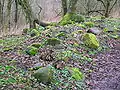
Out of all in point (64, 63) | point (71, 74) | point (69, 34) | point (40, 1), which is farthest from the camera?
point (40, 1)

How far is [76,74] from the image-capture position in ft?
22.8

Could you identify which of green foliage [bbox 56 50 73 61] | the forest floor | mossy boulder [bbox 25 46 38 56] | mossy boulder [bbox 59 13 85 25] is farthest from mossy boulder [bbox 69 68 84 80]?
Result: mossy boulder [bbox 59 13 85 25]

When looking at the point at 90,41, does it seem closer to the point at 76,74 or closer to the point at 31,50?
the point at 31,50

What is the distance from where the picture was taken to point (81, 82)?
6.73 m

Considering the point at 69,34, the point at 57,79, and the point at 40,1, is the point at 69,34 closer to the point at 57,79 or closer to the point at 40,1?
the point at 57,79

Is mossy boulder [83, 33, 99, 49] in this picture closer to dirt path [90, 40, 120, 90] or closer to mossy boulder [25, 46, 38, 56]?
dirt path [90, 40, 120, 90]

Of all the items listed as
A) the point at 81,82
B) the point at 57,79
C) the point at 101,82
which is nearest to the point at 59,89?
the point at 57,79

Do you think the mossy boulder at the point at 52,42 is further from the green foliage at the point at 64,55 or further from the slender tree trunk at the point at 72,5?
the slender tree trunk at the point at 72,5

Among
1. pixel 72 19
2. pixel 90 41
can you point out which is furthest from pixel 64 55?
pixel 72 19

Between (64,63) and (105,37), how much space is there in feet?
12.5

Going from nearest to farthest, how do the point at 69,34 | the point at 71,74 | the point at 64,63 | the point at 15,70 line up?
1. the point at 15,70
2. the point at 71,74
3. the point at 64,63
4. the point at 69,34

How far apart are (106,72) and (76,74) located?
1199 mm

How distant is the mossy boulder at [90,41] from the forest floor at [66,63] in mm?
161

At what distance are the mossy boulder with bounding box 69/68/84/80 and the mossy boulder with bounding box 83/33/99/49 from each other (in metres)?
2.38
